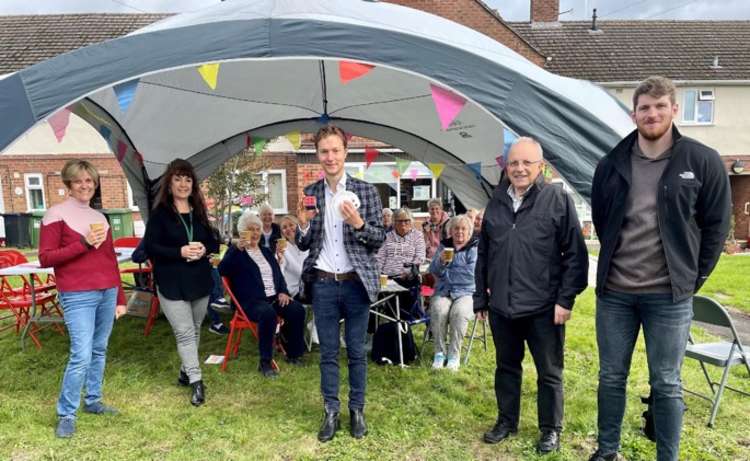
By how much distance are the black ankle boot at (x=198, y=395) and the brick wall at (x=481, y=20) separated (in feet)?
43.4

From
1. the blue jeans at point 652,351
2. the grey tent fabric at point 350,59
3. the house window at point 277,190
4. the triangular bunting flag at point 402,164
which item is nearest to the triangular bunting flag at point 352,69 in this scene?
the grey tent fabric at point 350,59

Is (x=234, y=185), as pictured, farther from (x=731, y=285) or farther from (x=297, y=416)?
(x=731, y=285)

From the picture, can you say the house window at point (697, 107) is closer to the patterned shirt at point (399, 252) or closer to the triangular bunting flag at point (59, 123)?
the patterned shirt at point (399, 252)

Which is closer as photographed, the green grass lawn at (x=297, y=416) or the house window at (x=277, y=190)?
the green grass lawn at (x=297, y=416)

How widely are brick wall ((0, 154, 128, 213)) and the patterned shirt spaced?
12237 millimetres

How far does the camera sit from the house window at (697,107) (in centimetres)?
1534

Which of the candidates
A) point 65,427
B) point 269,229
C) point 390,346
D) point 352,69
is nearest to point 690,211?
point 352,69

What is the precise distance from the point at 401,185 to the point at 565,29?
887cm

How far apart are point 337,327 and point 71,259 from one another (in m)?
1.60

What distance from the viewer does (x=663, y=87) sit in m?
2.11

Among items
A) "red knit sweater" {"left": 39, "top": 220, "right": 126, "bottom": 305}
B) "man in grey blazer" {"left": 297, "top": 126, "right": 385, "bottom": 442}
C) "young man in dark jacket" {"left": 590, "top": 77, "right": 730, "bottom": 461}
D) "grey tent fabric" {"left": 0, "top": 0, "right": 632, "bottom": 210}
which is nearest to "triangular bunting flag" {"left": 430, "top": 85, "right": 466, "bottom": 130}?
"grey tent fabric" {"left": 0, "top": 0, "right": 632, "bottom": 210}

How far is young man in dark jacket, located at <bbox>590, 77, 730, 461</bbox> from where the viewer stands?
2102mm

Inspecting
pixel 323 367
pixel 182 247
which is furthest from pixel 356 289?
pixel 182 247

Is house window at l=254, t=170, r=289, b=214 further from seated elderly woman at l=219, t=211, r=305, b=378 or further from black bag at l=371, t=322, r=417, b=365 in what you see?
black bag at l=371, t=322, r=417, b=365
